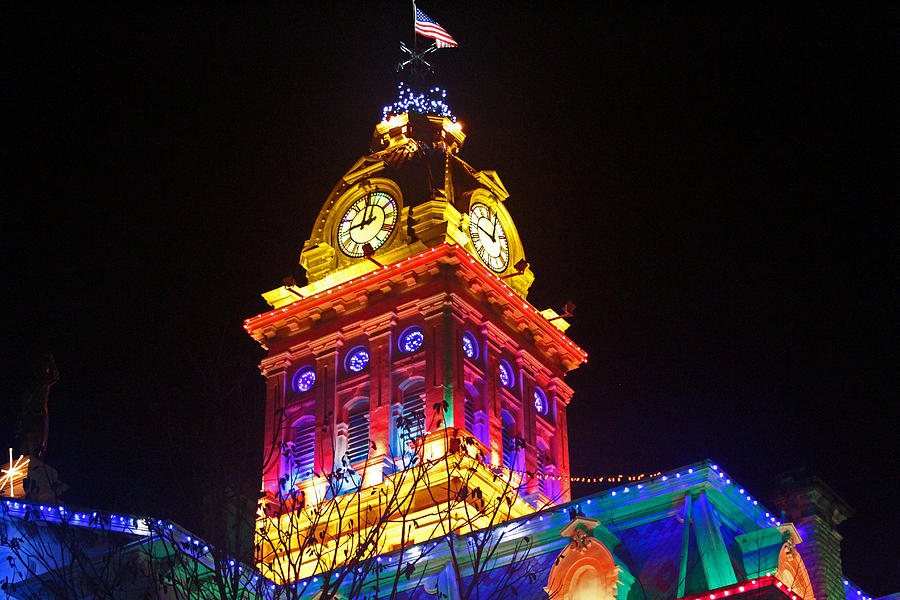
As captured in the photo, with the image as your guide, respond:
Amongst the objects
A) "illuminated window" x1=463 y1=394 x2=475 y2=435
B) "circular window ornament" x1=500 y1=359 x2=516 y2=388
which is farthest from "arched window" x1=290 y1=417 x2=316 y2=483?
"circular window ornament" x1=500 y1=359 x2=516 y2=388

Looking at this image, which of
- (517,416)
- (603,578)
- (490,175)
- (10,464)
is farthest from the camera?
(490,175)

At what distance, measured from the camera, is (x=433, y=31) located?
190 feet

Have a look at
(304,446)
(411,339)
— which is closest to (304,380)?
(304,446)

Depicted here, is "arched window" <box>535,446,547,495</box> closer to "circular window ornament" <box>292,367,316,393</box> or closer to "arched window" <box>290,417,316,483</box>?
"arched window" <box>290,417,316,483</box>

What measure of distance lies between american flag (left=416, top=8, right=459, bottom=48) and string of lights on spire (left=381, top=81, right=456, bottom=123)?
2.17 meters

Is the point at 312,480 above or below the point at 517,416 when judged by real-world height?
below

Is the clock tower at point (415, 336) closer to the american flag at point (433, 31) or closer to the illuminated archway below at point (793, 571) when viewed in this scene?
the american flag at point (433, 31)

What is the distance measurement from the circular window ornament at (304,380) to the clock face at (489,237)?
7.34 metres

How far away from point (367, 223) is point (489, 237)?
14.7 feet

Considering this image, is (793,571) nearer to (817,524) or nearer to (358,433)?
(817,524)

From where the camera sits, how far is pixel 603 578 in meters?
34.2

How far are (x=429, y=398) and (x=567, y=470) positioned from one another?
7.11m

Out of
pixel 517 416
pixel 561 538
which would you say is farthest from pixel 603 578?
pixel 517 416

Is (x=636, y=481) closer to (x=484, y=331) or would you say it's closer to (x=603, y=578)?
(x=603, y=578)
